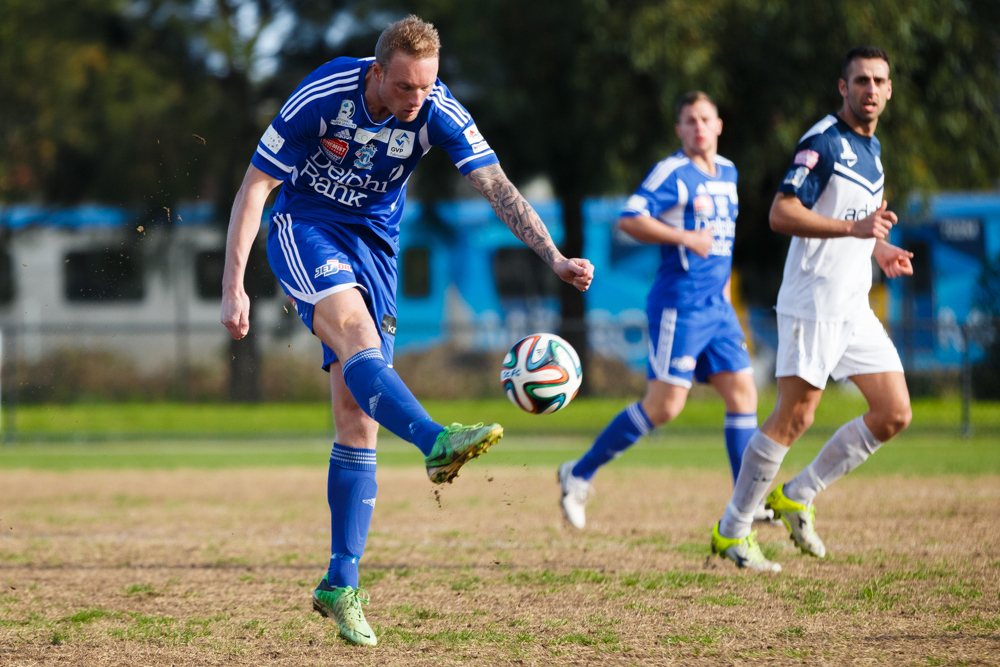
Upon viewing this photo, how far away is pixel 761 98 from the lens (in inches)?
665

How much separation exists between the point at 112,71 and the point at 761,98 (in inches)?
493

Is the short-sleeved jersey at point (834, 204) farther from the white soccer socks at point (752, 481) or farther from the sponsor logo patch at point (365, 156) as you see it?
the sponsor logo patch at point (365, 156)

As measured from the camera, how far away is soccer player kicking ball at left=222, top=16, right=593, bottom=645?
13.1 feet

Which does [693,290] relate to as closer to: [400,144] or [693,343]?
[693,343]

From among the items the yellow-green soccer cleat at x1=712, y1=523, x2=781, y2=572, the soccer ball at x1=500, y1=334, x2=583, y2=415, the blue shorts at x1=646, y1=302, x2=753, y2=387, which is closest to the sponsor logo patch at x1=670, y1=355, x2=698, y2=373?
the blue shorts at x1=646, y1=302, x2=753, y2=387

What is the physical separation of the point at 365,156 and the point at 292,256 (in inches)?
20.1

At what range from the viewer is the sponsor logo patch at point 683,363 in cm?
654

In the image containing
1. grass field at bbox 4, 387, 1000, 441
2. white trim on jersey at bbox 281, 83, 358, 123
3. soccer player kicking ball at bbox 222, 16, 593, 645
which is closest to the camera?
soccer player kicking ball at bbox 222, 16, 593, 645

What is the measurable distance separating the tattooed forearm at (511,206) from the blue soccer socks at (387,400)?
31.9 inches

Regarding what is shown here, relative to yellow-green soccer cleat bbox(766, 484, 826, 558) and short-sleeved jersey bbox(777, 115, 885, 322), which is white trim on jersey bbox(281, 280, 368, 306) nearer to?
short-sleeved jersey bbox(777, 115, 885, 322)

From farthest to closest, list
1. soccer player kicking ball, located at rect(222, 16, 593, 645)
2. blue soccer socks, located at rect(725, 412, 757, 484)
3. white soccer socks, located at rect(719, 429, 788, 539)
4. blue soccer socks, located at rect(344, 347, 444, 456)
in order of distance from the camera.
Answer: blue soccer socks, located at rect(725, 412, 757, 484) → white soccer socks, located at rect(719, 429, 788, 539) → soccer player kicking ball, located at rect(222, 16, 593, 645) → blue soccer socks, located at rect(344, 347, 444, 456)

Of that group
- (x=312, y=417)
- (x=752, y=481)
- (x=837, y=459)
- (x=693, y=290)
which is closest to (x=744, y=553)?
(x=752, y=481)

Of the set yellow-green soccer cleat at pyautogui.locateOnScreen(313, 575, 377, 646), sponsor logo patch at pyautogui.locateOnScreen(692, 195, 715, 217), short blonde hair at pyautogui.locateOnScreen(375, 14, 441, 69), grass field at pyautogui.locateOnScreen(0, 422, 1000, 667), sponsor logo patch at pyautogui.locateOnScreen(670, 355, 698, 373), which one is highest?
short blonde hair at pyautogui.locateOnScreen(375, 14, 441, 69)

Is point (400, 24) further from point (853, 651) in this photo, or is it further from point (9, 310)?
point (9, 310)
